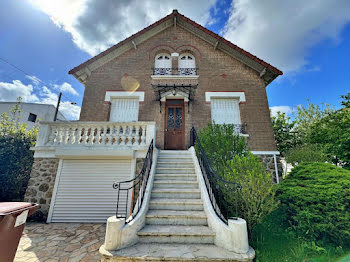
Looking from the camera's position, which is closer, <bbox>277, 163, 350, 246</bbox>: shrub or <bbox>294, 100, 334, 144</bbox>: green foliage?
<bbox>277, 163, 350, 246</bbox>: shrub

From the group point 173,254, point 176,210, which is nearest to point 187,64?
point 176,210

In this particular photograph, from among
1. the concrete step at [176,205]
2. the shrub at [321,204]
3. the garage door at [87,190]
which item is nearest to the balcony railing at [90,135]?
the garage door at [87,190]

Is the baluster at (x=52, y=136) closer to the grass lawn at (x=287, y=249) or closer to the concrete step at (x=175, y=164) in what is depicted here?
the concrete step at (x=175, y=164)

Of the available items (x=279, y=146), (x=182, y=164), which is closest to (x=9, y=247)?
(x=182, y=164)

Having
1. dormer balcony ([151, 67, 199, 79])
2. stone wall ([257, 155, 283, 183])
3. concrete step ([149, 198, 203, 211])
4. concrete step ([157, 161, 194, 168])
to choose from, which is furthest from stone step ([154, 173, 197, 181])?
dormer balcony ([151, 67, 199, 79])

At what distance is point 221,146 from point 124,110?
5.26 meters

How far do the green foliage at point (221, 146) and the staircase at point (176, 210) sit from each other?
0.83m

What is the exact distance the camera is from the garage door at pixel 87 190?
16.6 ft

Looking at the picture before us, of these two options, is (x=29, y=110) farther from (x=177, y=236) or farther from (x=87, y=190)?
(x=177, y=236)

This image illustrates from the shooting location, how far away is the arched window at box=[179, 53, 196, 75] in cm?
833

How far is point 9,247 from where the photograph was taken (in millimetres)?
2383

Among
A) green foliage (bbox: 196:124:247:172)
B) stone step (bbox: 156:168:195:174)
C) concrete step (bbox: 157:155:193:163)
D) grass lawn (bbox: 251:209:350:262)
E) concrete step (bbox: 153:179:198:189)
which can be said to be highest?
green foliage (bbox: 196:124:247:172)

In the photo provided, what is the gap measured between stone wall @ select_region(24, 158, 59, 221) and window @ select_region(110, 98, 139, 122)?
10.2ft

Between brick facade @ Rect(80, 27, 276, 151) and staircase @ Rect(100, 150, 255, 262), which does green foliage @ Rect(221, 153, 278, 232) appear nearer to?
staircase @ Rect(100, 150, 255, 262)
